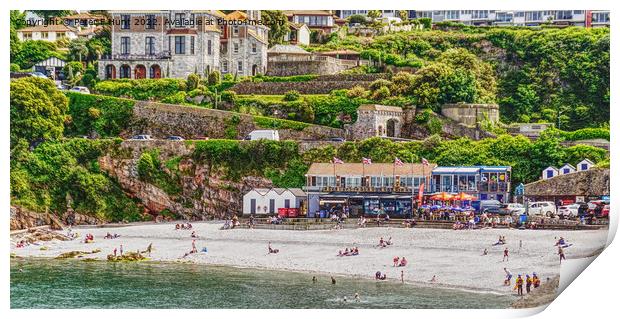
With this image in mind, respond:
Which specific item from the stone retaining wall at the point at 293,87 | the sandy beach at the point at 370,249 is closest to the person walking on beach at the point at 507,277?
the sandy beach at the point at 370,249

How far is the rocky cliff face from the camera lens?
35656 mm

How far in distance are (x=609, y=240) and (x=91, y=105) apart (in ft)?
48.5

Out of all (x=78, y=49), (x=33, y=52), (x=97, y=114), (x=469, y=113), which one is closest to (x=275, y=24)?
(x=78, y=49)

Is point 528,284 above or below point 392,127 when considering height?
below

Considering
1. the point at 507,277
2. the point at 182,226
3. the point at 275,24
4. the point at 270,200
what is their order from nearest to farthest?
the point at 507,277, the point at 182,226, the point at 270,200, the point at 275,24

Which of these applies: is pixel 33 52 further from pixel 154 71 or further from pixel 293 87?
pixel 293 87

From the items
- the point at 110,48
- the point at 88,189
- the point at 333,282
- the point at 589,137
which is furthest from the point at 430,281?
the point at 110,48

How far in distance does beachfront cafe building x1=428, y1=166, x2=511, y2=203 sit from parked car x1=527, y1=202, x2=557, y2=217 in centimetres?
82

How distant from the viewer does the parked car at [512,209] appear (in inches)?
1291

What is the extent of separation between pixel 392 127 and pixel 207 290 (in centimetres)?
1035

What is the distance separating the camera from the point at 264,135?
36.6 m

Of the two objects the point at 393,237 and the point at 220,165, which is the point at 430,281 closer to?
the point at 393,237

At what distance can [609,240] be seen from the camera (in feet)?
102

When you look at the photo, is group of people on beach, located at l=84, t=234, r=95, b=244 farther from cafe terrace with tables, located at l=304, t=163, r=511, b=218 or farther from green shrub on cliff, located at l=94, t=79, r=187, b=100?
A: green shrub on cliff, located at l=94, t=79, r=187, b=100
